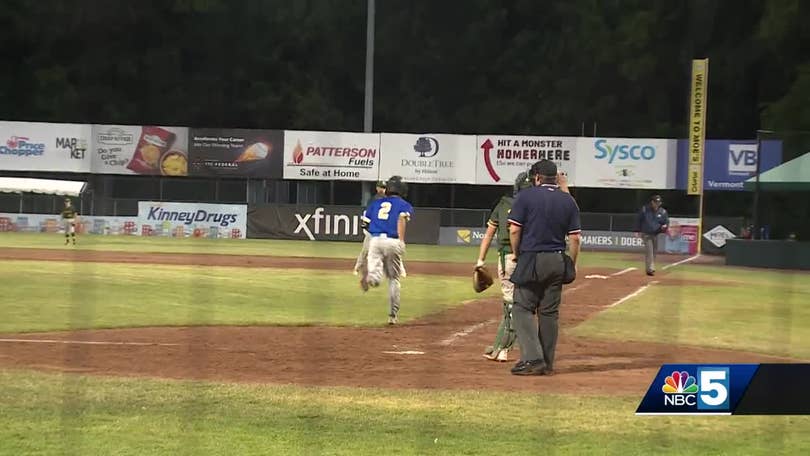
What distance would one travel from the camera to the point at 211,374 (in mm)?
10805

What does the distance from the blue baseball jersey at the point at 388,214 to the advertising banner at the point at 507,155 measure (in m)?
35.6

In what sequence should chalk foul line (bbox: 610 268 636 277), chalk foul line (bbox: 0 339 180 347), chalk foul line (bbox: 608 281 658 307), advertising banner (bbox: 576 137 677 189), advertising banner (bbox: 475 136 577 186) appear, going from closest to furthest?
1. chalk foul line (bbox: 0 339 180 347)
2. chalk foul line (bbox: 608 281 658 307)
3. chalk foul line (bbox: 610 268 636 277)
4. advertising banner (bbox: 576 137 677 189)
5. advertising banner (bbox: 475 136 577 186)

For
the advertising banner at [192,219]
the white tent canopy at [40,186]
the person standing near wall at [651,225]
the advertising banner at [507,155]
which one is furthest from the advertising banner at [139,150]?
the person standing near wall at [651,225]

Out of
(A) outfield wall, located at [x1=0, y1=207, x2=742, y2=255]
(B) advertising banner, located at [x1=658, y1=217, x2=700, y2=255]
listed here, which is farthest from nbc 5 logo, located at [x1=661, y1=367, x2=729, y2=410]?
(A) outfield wall, located at [x1=0, y1=207, x2=742, y2=255]

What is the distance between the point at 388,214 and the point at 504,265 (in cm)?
407

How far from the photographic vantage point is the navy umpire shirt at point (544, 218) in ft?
35.8

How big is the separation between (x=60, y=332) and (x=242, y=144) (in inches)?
1537

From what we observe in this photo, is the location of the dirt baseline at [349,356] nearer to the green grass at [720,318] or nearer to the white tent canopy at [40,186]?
the green grass at [720,318]

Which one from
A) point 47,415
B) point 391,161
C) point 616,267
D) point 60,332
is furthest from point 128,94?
point 47,415

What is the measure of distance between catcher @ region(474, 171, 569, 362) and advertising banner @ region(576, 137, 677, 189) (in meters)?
39.2

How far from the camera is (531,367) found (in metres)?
11.0

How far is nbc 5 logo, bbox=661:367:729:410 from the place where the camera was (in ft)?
17.2

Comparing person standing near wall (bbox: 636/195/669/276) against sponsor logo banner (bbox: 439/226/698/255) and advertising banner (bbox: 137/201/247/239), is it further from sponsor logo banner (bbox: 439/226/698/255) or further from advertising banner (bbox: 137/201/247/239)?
advertising banner (bbox: 137/201/247/239)

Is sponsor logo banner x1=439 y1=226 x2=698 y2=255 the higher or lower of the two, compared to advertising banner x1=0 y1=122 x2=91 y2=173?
lower
